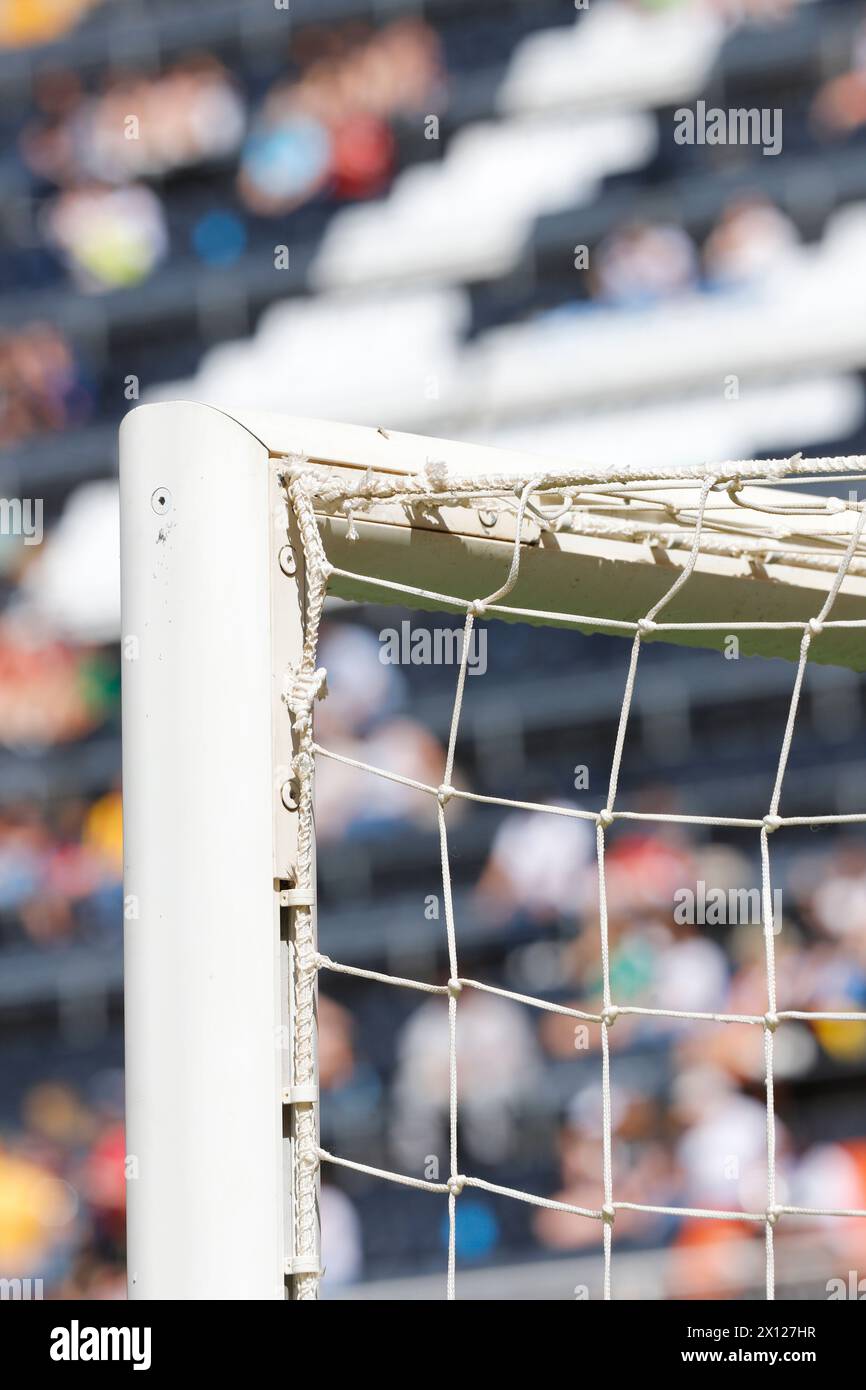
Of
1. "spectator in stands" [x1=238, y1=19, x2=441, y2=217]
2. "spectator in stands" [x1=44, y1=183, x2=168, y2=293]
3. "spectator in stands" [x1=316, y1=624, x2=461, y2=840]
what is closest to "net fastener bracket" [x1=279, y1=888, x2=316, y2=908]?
"spectator in stands" [x1=316, y1=624, x2=461, y2=840]

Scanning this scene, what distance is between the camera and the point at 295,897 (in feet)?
2.02

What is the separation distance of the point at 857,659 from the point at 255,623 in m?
0.35

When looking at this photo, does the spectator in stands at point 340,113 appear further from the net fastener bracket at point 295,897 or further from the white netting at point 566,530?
the net fastener bracket at point 295,897

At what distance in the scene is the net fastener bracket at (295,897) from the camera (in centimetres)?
61

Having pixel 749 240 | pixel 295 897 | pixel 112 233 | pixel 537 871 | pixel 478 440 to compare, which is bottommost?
pixel 295 897

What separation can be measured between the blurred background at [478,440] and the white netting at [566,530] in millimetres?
1409

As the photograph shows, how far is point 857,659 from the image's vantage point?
85cm

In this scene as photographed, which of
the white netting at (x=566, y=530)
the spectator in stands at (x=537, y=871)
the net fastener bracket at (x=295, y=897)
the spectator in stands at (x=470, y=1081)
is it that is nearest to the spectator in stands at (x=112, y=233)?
the spectator in stands at (x=537, y=871)

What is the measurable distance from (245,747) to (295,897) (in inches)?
2.1

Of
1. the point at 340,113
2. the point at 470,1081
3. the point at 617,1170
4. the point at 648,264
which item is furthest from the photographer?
the point at 340,113

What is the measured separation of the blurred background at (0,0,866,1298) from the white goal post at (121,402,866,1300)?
1.51m

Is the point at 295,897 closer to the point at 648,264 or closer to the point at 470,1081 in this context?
the point at 470,1081

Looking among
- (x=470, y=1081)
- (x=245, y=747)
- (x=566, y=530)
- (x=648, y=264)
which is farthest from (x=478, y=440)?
(x=245, y=747)

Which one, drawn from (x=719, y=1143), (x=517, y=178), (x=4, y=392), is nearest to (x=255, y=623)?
(x=719, y=1143)
